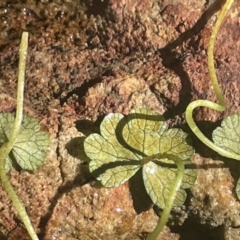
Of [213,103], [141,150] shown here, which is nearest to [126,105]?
[141,150]

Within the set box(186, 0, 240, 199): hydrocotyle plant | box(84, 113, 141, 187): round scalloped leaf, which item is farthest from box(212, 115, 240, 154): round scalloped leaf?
box(84, 113, 141, 187): round scalloped leaf

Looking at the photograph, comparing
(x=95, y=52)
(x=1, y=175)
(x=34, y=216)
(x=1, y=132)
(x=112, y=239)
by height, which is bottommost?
(x=112, y=239)

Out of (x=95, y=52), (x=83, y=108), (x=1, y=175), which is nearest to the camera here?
Result: (x=1, y=175)

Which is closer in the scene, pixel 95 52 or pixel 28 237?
pixel 28 237

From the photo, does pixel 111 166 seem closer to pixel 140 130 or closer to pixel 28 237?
pixel 140 130

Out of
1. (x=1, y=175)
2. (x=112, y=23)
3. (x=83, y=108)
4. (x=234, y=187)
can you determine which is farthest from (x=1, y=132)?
(x=234, y=187)
